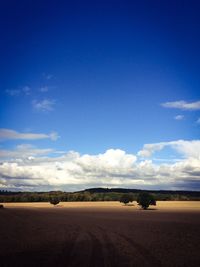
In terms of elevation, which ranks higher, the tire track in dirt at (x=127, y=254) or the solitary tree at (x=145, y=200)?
the solitary tree at (x=145, y=200)

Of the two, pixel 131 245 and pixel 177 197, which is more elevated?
pixel 177 197

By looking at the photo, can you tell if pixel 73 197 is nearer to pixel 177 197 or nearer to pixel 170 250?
pixel 177 197

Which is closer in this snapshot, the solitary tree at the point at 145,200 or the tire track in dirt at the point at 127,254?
the tire track in dirt at the point at 127,254

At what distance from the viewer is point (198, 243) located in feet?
81.2

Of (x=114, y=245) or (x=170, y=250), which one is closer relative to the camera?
(x=170, y=250)

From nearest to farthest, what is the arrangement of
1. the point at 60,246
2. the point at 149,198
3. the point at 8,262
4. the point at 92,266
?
the point at 92,266, the point at 8,262, the point at 60,246, the point at 149,198

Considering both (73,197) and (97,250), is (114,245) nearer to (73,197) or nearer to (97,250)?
(97,250)

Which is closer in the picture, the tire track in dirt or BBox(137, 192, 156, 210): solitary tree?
the tire track in dirt

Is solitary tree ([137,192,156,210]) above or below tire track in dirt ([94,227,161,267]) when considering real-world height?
above

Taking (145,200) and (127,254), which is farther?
(145,200)

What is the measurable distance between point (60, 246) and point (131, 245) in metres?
4.54

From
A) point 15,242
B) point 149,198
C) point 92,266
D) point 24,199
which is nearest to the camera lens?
point 92,266

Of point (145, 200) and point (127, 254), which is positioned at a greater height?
point (145, 200)

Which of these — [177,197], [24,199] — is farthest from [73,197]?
[177,197]
